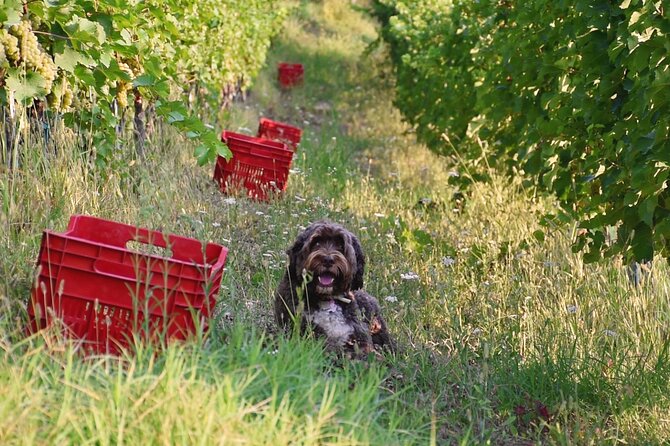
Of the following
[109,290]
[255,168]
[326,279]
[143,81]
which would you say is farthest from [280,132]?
[109,290]

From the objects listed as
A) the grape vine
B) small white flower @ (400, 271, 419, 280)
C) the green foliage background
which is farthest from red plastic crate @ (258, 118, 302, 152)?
small white flower @ (400, 271, 419, 280)

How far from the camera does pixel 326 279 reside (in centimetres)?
492

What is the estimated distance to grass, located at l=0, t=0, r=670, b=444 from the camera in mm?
3070

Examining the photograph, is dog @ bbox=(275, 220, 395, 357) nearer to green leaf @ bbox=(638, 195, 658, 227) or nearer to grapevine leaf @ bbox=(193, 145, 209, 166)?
grapevine leaf @ bbox=(193, 145, 209, 166)

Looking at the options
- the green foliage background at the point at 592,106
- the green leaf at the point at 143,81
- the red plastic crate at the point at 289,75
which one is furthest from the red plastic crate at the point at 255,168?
the red plastic crate at the point at 289,75

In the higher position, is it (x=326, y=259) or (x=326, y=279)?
(x=326, y=259)

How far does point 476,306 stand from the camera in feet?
19.8

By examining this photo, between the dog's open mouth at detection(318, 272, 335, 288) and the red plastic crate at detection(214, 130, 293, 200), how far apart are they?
3676 millimetres

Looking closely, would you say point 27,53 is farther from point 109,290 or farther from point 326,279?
point 326,279

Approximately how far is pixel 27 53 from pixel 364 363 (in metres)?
2.32

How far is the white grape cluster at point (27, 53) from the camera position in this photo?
16.4ft

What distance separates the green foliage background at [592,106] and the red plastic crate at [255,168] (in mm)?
1741

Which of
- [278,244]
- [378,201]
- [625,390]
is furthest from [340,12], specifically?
[625,390]

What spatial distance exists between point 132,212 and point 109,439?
306 cm
